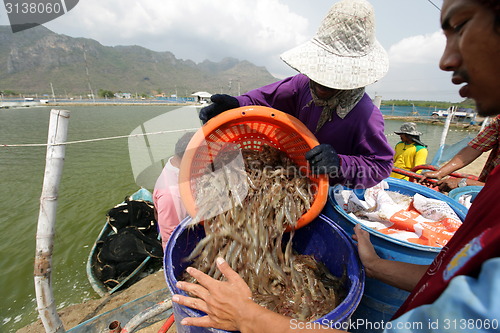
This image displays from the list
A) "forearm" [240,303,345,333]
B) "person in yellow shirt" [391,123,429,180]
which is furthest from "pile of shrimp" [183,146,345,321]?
"person in yellow shirt" [391,123,429,180]

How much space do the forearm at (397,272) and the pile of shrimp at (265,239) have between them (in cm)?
38

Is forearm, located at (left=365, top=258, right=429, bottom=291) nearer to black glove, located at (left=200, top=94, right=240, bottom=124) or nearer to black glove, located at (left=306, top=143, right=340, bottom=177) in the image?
black glove, located at (left=306, top=143, right=340, bottom=177)

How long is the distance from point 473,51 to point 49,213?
342cm

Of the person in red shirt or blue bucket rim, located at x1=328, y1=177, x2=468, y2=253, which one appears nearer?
blue bucket rim, located at x1=328, y1=177, x2=468, y2=253

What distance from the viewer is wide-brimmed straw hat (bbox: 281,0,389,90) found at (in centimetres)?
176

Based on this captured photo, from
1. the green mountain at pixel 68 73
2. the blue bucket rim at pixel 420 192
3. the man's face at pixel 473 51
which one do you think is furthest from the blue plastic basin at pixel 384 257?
the green mountain at pixel 68 73

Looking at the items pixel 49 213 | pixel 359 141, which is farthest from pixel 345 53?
pixel 49 213

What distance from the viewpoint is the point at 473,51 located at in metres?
0.77

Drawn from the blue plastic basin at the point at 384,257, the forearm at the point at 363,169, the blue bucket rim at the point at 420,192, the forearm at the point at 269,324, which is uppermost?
the forearm at the point at 363,169

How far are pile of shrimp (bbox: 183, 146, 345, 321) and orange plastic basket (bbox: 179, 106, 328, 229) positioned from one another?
0.10m

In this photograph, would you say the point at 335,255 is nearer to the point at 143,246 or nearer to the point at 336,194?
the point at 336,194

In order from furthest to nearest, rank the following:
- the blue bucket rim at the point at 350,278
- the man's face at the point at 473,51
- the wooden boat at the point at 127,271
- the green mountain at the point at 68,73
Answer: the green mountain at the point at 68,73 < the wooden boat at the point at 127,271 < the blue bucket rim at the point at 350,278 < the man's face at the point at 473,51

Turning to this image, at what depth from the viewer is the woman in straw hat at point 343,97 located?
1.77 metres

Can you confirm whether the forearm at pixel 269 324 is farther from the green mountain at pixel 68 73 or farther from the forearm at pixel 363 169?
the green mountain at pixel 68 73
